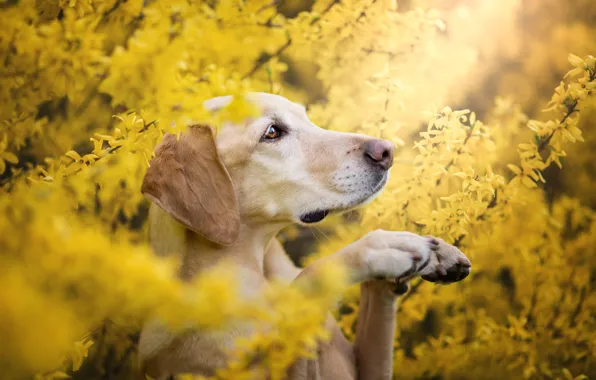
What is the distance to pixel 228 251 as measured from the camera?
2137mm

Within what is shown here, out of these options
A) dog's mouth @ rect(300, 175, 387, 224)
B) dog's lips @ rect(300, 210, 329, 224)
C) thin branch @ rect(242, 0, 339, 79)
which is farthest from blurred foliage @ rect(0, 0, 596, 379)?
dog's lips @ rect(300, 210, 329, 224)

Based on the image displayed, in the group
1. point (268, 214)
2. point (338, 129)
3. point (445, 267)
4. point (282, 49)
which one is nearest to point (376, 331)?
point (445, 267)

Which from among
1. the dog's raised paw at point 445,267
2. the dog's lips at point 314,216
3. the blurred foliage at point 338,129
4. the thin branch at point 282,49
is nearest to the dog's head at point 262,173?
the dog's lips at point 314,216

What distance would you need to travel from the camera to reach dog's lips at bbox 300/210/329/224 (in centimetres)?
212

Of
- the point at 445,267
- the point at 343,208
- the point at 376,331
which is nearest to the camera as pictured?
the point at 445,267

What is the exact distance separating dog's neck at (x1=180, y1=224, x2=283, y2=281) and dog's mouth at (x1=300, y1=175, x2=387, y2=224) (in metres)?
0.16

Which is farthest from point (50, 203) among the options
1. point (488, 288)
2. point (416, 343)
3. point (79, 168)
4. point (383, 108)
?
point (488, 288)

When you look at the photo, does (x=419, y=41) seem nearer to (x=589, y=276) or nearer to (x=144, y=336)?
(x=589, y=276)

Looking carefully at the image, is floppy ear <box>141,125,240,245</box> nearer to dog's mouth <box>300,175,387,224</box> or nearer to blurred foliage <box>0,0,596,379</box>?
blurred foliage <box>0,0,596,379</box>

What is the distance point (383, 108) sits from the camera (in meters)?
2.46

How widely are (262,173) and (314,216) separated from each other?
0.79 ft

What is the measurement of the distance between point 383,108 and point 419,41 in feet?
1.44

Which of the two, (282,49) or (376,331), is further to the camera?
(282,49)

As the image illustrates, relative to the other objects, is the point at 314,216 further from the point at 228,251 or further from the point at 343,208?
the point at 228,251
